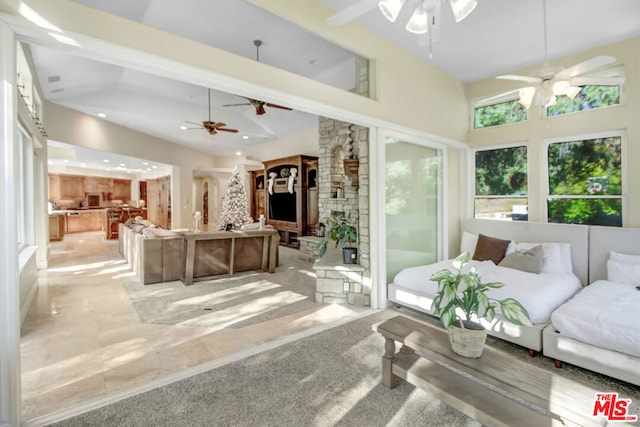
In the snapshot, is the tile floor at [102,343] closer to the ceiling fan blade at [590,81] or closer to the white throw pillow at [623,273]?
the white throw pillow at [623,273]

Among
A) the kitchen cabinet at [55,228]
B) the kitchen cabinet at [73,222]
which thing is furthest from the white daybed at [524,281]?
the kitchen cabinet at [73,222]

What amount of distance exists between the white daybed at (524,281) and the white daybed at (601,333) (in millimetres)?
165

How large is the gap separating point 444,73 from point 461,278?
4.19 meters

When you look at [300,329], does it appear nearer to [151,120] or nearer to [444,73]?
[444,73]

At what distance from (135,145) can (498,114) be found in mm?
9224

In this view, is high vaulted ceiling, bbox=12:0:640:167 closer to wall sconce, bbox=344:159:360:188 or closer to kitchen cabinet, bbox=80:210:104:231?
wall sconce, bbox=344:159:360:188

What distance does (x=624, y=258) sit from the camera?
3.55 metres

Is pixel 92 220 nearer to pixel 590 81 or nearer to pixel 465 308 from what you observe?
pixel 465 308

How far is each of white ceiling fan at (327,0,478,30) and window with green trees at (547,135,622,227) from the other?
346 cm

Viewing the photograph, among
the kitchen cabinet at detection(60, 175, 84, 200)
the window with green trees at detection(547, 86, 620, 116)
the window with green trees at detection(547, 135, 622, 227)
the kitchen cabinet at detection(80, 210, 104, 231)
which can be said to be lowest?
the kitchen cabinet at detection(80, 210, 104, 231)

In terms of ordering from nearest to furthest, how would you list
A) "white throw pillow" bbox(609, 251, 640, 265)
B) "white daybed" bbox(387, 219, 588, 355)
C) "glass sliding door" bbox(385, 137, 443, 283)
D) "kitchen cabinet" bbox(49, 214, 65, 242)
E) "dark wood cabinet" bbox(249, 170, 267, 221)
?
"white daybed" bbox(387, 219, 588, 355)
"white throw pillow" bbox(609, 251, 640, 265)
"glass sliding door" bbox(385, 137, 443, 283)
"kitchen cabinet" bbox(49, 214, 65, 242)
"dark wood cabinet" bbox(249, 170, 267, 221)

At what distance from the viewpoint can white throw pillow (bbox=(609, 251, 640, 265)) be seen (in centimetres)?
347

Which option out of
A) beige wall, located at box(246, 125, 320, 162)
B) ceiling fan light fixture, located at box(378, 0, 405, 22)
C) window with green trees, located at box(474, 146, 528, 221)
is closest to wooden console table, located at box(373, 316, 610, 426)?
ceiling fan light fixture, located at box(378, 0, 405, 22)

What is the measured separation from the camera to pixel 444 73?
4906 mm
